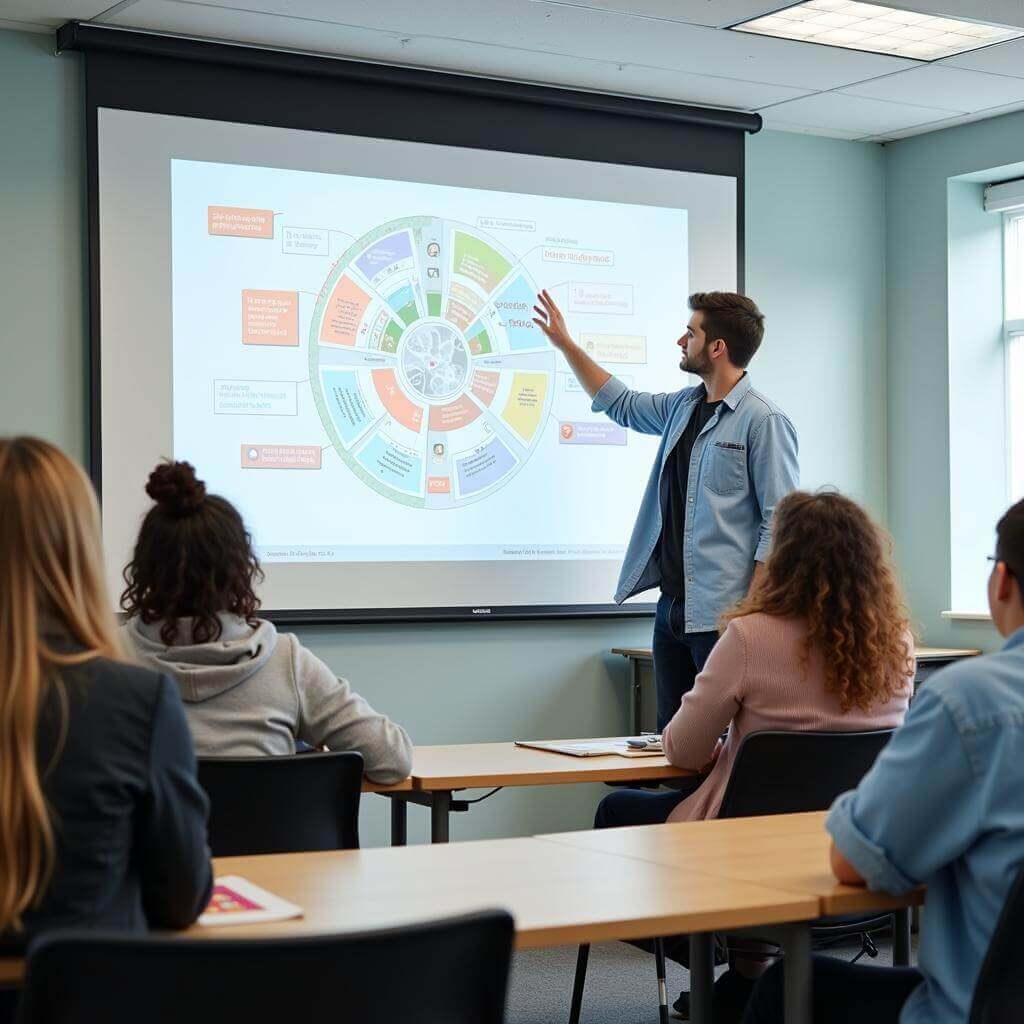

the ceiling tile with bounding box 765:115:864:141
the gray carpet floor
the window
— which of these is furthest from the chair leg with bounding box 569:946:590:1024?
the ceiling tile with bounding box 765:115:864:141

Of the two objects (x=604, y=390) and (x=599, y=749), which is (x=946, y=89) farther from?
(x=599, y=749)

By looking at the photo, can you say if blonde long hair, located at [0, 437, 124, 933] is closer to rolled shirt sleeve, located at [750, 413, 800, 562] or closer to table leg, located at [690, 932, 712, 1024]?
table leg, located at [690, 932, 712, 1024]

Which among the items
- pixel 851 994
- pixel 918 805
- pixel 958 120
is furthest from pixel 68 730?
pixel 958 120

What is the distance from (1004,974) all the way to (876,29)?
3498mm

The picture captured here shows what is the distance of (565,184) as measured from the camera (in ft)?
16.7

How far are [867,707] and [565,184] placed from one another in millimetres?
2772

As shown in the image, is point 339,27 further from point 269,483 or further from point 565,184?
point 269,483

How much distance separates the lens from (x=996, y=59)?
475cm

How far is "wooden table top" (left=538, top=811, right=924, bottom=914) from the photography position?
1.84 m

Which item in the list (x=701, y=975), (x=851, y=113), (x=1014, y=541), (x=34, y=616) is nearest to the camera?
(x=34, y=616)

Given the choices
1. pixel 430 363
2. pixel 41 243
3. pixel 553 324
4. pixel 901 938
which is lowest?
pixel 901 938

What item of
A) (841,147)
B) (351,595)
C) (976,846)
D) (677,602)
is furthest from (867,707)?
(841,147)

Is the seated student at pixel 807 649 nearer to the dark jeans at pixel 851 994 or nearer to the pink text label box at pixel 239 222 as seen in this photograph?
the dark jeans at pixel 851 994

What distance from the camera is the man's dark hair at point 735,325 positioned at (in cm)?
448
